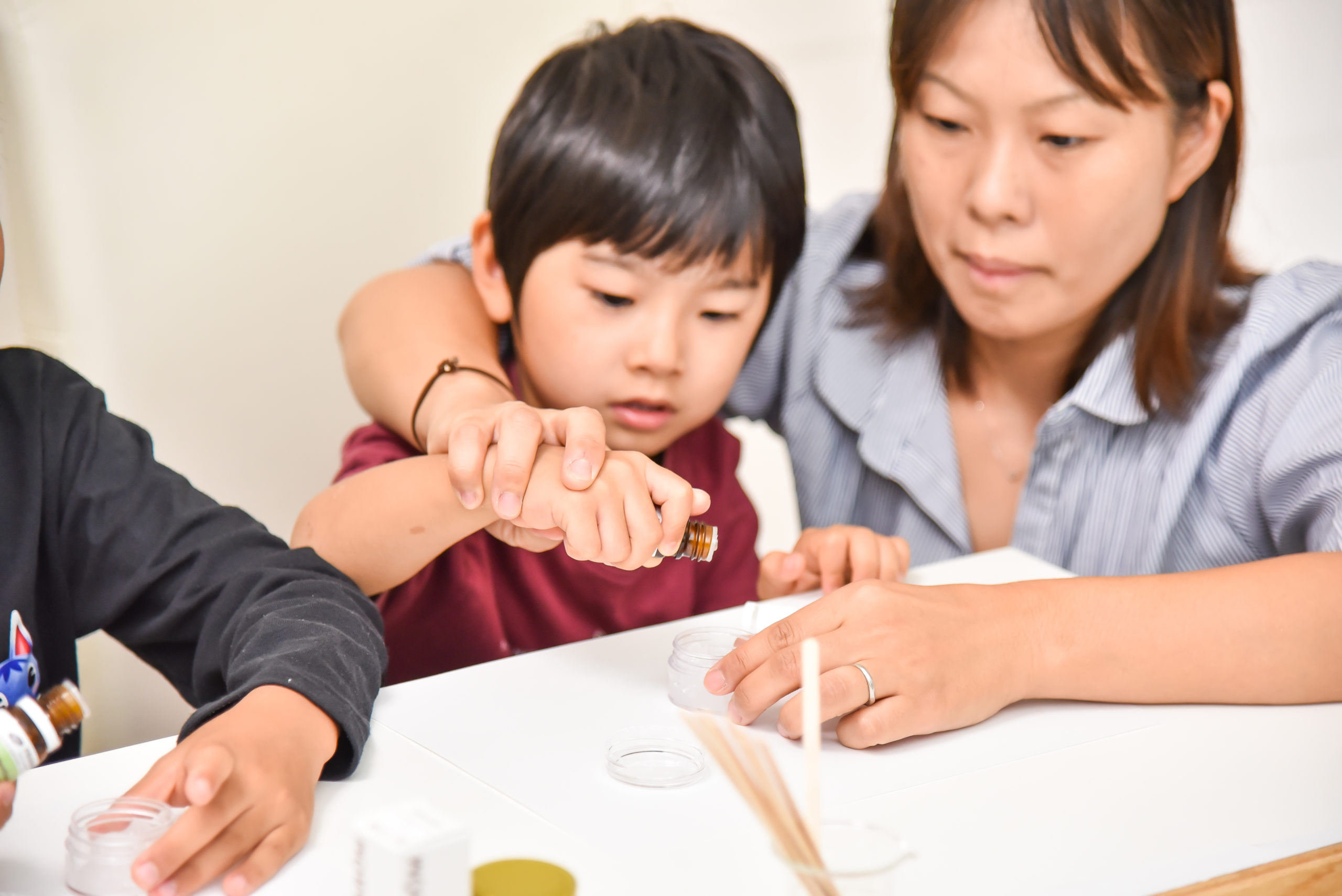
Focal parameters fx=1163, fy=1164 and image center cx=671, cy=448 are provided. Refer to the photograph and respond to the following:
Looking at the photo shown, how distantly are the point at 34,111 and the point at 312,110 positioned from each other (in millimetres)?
330

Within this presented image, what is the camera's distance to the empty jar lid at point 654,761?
2.06ft

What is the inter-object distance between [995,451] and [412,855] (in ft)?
3.16

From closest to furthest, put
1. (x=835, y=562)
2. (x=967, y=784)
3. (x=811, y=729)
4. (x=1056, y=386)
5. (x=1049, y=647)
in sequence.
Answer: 1. (x=811, y=729)
2. (x=967, y=784)
3. (x=1049, y=647)
4. (x=835, y=562)
5. (x=1056, y=386)

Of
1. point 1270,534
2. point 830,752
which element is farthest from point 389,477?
point 1270,534

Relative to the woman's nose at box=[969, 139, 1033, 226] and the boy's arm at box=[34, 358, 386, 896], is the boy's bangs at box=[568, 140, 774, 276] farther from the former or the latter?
the boy's arm at box=[34, 358, 386, 896]

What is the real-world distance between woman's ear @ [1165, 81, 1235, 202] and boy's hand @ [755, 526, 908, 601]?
0.45 meters

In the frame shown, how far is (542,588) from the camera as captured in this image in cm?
111

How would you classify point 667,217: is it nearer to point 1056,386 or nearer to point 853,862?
point 1056,386

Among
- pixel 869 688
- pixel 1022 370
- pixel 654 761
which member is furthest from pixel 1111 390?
pixel 654 761

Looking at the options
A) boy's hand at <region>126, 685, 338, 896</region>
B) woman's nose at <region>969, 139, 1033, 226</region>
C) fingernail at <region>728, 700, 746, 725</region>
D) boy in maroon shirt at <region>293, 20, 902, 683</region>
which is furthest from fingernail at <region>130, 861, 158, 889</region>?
woman's nose at <region>969, 139, 1033, 226</region>

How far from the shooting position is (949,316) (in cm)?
128

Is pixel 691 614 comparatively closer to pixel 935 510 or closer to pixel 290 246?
pixel 935 510

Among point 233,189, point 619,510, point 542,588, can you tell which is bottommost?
point 542,588

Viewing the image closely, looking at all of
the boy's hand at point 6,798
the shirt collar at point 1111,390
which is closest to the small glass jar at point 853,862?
the boy's hand at point 6,798
